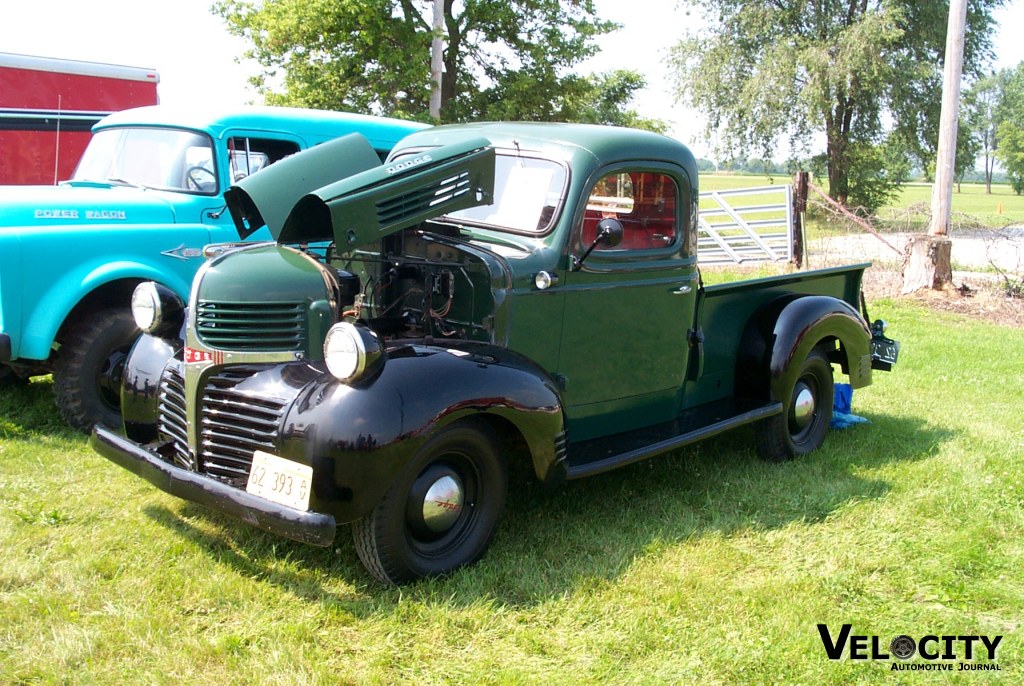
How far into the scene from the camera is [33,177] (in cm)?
913

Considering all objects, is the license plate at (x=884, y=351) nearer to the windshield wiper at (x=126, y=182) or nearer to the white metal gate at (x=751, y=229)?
the windshield wiper at (x=126, y=182)

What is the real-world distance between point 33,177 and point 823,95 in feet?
67.5

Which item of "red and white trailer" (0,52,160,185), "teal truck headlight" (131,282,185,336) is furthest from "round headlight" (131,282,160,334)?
"red and white trailer" (0,52,160,185)

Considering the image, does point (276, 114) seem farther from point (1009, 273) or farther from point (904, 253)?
point (1009, 273)

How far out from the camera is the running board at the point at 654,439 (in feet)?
13.3

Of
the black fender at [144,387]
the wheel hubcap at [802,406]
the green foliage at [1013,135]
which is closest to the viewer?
the black fender at [144,387]

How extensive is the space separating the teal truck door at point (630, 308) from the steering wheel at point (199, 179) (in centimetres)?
321

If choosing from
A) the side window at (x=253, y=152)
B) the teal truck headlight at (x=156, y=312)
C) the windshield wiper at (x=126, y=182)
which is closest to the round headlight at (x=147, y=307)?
the teal truck headlight at (x=156, y=312)

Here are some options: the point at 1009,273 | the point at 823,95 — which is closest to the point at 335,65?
the point at 1009,273

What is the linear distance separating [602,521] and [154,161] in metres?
4.31

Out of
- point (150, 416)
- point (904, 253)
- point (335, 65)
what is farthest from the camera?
point (335, 65)

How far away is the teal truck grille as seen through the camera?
11.4ft

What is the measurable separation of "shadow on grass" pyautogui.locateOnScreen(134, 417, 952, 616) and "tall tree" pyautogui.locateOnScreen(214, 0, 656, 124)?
11133 millimetres

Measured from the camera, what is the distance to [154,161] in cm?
634
